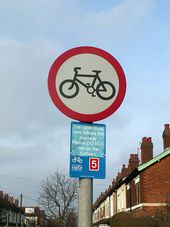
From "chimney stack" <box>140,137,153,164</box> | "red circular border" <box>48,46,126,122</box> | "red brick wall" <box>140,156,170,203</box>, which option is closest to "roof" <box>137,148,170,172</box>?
"red brick wall" <box>140,156,170,203</box>

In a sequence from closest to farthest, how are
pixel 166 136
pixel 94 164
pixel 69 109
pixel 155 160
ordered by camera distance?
pixel 94 164
pixel 69 109
pixel 155 160
pixel 166 136

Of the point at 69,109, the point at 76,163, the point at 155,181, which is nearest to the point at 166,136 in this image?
the point at 155,181

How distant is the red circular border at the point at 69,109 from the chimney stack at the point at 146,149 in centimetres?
3479

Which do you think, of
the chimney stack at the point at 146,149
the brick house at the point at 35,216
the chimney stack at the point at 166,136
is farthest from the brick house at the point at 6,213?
the chimney stack at the point at 166,136

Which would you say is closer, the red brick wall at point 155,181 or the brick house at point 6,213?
the red brick wall at point 155,181

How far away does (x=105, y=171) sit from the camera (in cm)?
421

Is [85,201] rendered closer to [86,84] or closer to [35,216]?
[86,84]

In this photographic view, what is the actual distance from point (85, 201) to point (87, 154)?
409mm

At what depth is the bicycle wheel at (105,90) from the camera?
4355 mm

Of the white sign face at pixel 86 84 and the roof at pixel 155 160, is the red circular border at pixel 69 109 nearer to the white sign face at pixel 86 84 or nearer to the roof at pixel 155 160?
the white sign face at pixel 86 84

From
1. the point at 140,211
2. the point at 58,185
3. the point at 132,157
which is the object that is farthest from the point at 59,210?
the point at 140,211

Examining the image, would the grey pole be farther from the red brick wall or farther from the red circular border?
the red brick wall

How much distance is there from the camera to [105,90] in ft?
14.4

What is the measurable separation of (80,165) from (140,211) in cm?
3207
